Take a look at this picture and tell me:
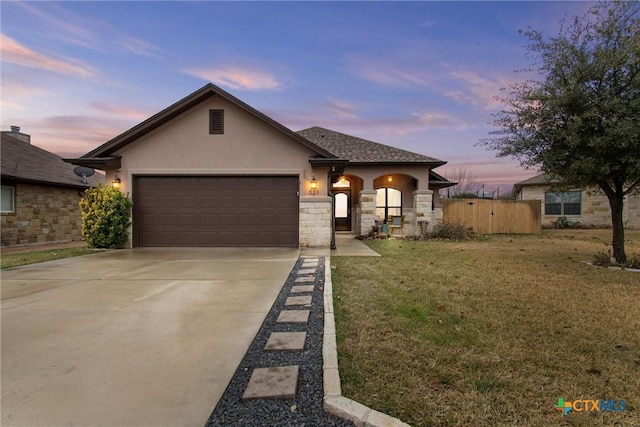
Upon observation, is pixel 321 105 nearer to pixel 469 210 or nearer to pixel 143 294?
pixel 469 210

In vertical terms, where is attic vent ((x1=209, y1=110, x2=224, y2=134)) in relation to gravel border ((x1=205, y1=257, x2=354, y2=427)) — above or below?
above

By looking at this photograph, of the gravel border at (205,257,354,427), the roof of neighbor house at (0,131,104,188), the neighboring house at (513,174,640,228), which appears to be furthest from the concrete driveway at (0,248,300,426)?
the neighboring house at (513,174,640,228)

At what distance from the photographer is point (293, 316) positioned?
393cm

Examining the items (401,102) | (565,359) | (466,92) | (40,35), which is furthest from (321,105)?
(565,359)

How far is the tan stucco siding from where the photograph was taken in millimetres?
10625

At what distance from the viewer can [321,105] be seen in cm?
1892

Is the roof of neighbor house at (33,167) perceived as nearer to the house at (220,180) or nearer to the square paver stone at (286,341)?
the house at (220,180)

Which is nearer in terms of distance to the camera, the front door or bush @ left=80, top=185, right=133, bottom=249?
bush @ left=80, top=185, right=133, bottom=249

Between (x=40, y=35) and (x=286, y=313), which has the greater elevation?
(x=40, y=35)

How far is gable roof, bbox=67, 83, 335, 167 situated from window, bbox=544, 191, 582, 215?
20374 millimetres

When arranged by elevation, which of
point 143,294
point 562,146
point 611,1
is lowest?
point 143,294

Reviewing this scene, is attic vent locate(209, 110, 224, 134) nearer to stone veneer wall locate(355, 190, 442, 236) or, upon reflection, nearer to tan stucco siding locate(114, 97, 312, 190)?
tan stucco siding locate(114, 97, 312, 190)

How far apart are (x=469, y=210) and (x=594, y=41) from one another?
36.5ft

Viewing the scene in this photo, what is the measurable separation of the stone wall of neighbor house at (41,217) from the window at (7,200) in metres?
0.13
